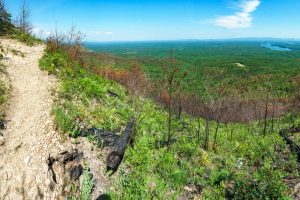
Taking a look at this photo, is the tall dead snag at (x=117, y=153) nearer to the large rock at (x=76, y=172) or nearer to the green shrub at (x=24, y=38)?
the large rock at (x=76, y=172)

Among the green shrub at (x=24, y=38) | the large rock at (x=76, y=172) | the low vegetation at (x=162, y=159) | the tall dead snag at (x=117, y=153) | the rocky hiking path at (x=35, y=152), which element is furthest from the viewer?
the green shrub at (x=24, y=38)

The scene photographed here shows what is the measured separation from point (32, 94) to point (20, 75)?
1.74 metres

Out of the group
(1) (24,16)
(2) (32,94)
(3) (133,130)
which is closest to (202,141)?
(3) (133,130)

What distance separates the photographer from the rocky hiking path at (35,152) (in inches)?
239

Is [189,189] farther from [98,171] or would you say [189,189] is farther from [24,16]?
A: [24,16]

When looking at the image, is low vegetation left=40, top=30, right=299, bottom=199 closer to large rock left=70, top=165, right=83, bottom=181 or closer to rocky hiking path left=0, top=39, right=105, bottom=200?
rocky hiking path left=0, top=39, right=105, bottom=200

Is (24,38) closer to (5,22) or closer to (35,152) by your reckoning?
(5,22)

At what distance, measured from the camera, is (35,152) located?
6895mm

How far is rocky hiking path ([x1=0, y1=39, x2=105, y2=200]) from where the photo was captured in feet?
19.9

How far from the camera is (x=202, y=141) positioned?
15.2 m

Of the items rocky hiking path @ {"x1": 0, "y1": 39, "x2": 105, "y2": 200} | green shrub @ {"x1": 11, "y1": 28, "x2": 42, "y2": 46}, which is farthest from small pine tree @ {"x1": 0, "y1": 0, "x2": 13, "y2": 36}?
rocky hiking path @ {"x1": 0, "y1": 39, "x2": 105, "y2": 200}

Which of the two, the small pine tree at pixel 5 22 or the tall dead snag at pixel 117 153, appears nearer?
the tall dead snag at pixel 117 153

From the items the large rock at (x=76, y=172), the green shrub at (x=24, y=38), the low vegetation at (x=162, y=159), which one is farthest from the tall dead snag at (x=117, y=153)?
the green shrub at (x=24, y=38)

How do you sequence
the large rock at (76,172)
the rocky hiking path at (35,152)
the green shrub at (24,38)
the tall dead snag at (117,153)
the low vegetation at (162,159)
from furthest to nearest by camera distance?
the green shrub at (24,38), the low vegetation at (162,159), the tall dead snag at (117,153), the large rock at (76,172), the rocky hiking path at (35,152)
